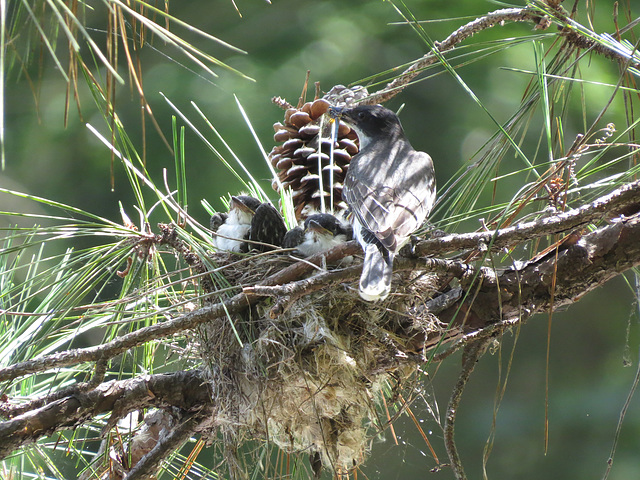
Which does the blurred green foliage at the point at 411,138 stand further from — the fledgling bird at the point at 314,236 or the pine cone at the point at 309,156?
the fledgling bird at the point at 314,236

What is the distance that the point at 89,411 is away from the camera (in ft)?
5.88

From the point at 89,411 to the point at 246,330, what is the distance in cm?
44

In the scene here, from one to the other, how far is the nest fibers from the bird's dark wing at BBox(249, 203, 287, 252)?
39 centimetres

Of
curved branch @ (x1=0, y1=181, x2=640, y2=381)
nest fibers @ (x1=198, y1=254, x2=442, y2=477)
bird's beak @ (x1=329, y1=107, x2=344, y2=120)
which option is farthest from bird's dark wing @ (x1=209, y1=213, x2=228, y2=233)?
curved branch @ (x1=0, y1=181, x2=640, y2=381)

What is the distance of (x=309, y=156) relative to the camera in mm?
2549

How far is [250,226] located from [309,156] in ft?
1.10

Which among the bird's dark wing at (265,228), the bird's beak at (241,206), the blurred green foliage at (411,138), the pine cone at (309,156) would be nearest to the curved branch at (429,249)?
the bird's dark wing at (265,228)

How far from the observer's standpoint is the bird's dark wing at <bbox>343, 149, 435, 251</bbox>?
72.5 inches

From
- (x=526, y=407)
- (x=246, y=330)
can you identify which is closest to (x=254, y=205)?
(x=246, y=330)

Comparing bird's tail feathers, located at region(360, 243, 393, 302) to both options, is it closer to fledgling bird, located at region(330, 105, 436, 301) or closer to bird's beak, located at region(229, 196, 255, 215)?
fledgling bird, located at region(330, 105, 436, 301)

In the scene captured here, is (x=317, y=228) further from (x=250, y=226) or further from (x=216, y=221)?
(x=216, y=221)

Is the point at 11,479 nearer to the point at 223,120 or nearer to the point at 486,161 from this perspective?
the point at 486,161

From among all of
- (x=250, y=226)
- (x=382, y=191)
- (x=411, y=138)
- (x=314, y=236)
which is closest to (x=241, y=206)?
(x=250, y=226)

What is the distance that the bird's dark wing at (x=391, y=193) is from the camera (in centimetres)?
184
